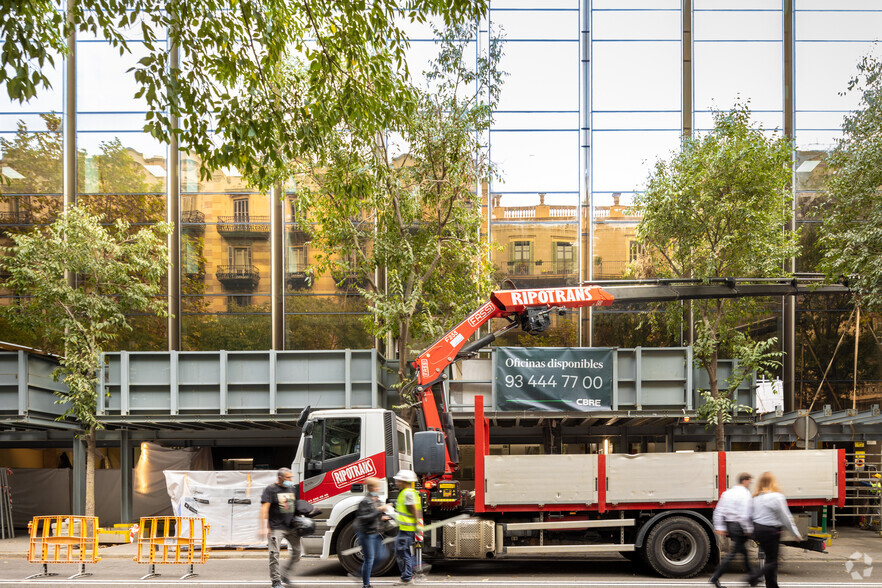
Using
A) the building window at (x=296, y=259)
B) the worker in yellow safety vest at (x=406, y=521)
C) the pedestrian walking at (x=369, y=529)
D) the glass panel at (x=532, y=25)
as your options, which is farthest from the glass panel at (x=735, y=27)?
the pedestrian walking at (x=369, y=529)

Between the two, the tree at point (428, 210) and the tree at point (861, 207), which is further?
the tree at point (428, 210)

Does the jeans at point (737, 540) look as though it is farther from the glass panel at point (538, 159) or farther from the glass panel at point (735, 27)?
the glass panel at point (735, 27)

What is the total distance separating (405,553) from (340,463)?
2.39 m

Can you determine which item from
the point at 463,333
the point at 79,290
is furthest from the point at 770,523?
the point at 79,290

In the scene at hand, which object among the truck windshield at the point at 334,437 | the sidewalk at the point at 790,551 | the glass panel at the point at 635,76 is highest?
the glass panel at the point at 635,76

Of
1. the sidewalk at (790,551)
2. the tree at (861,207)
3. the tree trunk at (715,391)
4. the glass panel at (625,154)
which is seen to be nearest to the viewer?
the sidewalk at (790,551)

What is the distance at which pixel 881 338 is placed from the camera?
888 inches

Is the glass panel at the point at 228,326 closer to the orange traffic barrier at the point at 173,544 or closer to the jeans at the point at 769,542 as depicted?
the orange traffic barrier at the point at 173,544

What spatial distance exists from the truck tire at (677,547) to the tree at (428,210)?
19.6ft

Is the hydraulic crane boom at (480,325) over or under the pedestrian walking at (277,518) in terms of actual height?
over

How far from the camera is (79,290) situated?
714 inches

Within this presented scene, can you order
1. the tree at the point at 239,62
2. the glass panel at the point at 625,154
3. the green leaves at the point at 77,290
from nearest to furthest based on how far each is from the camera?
the tree at the point at 239,62 → the green leaves at the point at 77,290 → the glass panel at the point at 625,154

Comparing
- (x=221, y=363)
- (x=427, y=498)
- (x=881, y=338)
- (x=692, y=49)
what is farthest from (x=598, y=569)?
(x=692, y=49)

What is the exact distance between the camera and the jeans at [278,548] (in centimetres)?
1066
